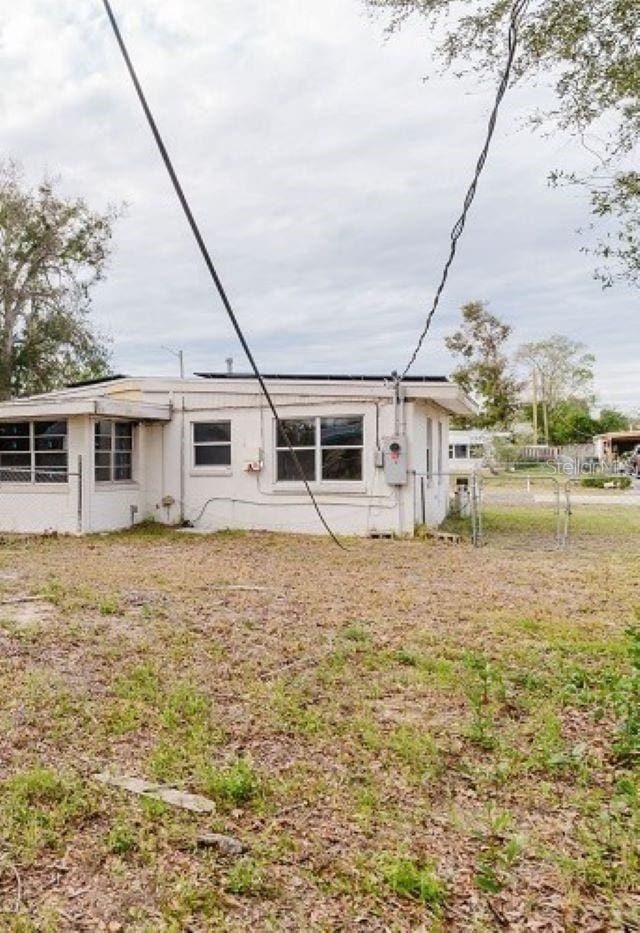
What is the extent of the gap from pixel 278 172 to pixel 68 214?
15.3 meters

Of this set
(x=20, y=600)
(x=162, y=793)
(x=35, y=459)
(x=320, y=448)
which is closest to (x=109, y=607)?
(x=20, y=600)

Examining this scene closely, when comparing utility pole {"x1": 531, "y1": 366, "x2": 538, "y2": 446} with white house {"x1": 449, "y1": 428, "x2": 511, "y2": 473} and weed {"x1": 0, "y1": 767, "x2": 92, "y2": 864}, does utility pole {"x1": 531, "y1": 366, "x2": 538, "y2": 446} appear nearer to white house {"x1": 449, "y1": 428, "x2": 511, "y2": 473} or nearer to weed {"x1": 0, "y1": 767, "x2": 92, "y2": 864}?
white house {"x1": 449, "y1": 428, "x2": 511, "y2": 473}

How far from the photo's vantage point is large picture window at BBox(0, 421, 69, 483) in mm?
12734

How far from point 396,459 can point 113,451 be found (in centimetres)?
536

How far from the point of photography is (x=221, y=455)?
13312 millimetres

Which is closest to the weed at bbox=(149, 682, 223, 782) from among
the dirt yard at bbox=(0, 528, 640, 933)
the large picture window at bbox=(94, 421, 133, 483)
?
the dirt yard at bbox=(0, 528, 640, 933)

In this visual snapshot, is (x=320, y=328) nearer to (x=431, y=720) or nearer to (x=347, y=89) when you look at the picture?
(x=347, y=89)

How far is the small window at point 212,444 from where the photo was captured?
13.3 meters

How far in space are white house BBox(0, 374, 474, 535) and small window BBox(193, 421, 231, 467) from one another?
22 millimetres

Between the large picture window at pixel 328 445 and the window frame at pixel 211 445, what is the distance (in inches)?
42.6

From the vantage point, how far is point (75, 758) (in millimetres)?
3357

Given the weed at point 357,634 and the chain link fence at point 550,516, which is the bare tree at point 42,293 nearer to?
the chain link fence at point 550,516

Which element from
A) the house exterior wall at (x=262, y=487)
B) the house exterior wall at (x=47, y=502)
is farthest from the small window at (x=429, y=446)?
the house exterior wall at (x=47, y=502)

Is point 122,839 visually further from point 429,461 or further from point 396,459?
point 429,461
